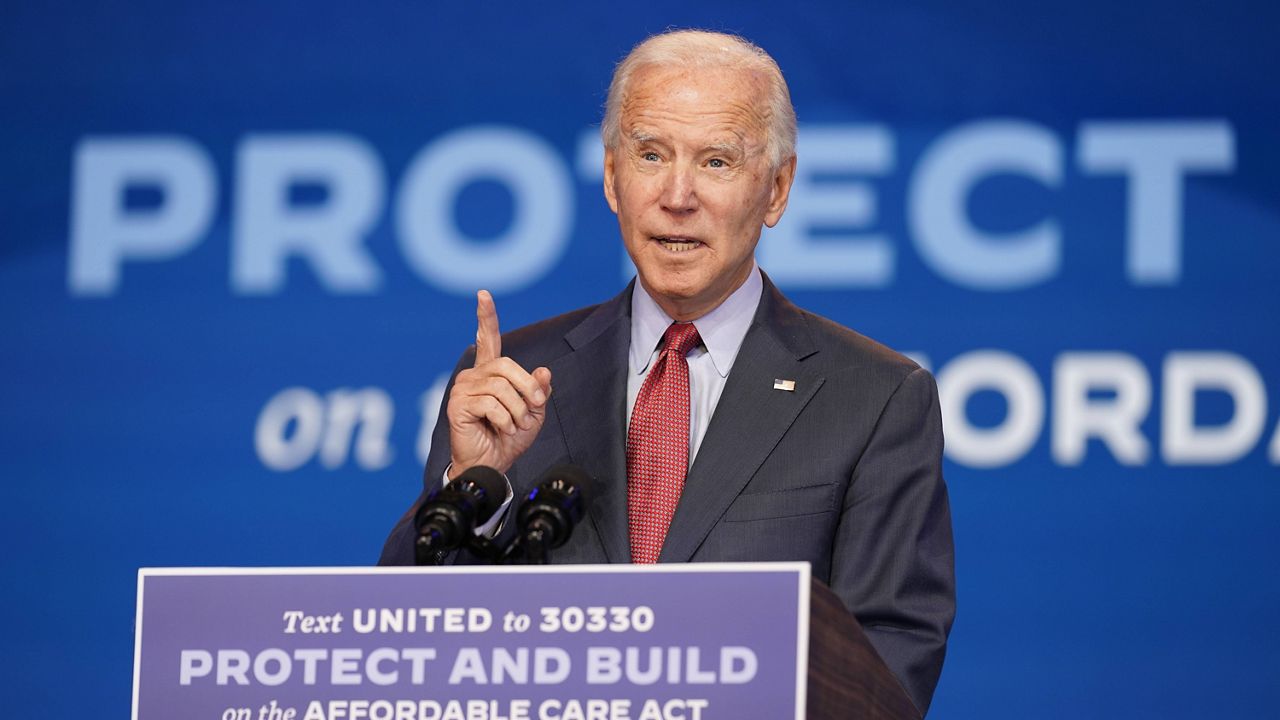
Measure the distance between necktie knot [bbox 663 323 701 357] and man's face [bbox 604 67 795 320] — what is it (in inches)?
3.0

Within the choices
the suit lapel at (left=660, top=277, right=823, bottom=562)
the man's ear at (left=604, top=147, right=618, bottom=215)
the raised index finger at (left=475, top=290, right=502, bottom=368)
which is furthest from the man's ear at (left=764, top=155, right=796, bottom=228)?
the raised index finger at (left=475, top=290, right=502, bottom=368)

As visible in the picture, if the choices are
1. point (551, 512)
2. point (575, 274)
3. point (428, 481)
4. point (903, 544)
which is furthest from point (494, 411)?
point (575, 274)

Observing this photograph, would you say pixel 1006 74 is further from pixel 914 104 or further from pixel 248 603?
pixel 248 603

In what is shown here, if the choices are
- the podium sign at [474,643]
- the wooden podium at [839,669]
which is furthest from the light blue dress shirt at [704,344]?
the podium sign at [474,643]

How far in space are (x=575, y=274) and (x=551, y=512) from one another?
7.46 feet

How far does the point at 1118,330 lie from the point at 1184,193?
377 millimetres

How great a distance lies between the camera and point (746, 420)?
2240mm

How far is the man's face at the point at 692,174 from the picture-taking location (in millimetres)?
2271

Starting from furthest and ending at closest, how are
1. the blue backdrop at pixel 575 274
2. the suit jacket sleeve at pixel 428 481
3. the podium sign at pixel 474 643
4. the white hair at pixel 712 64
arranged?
the blue backdrop at pixel 575 274
the white hair at pixel 712 64
the suit jacket sleeve at pixel 428 481
the podium sign at pixel 474 643

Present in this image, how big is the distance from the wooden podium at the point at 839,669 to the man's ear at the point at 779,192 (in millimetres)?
928

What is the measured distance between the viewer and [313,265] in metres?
4.06

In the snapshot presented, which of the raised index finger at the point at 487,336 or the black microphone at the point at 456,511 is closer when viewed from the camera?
the black microphone at the point at 456,511

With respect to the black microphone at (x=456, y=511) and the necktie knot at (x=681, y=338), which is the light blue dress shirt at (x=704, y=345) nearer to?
the necktie knot at (x=681, y=338)

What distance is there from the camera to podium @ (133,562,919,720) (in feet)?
4.82
